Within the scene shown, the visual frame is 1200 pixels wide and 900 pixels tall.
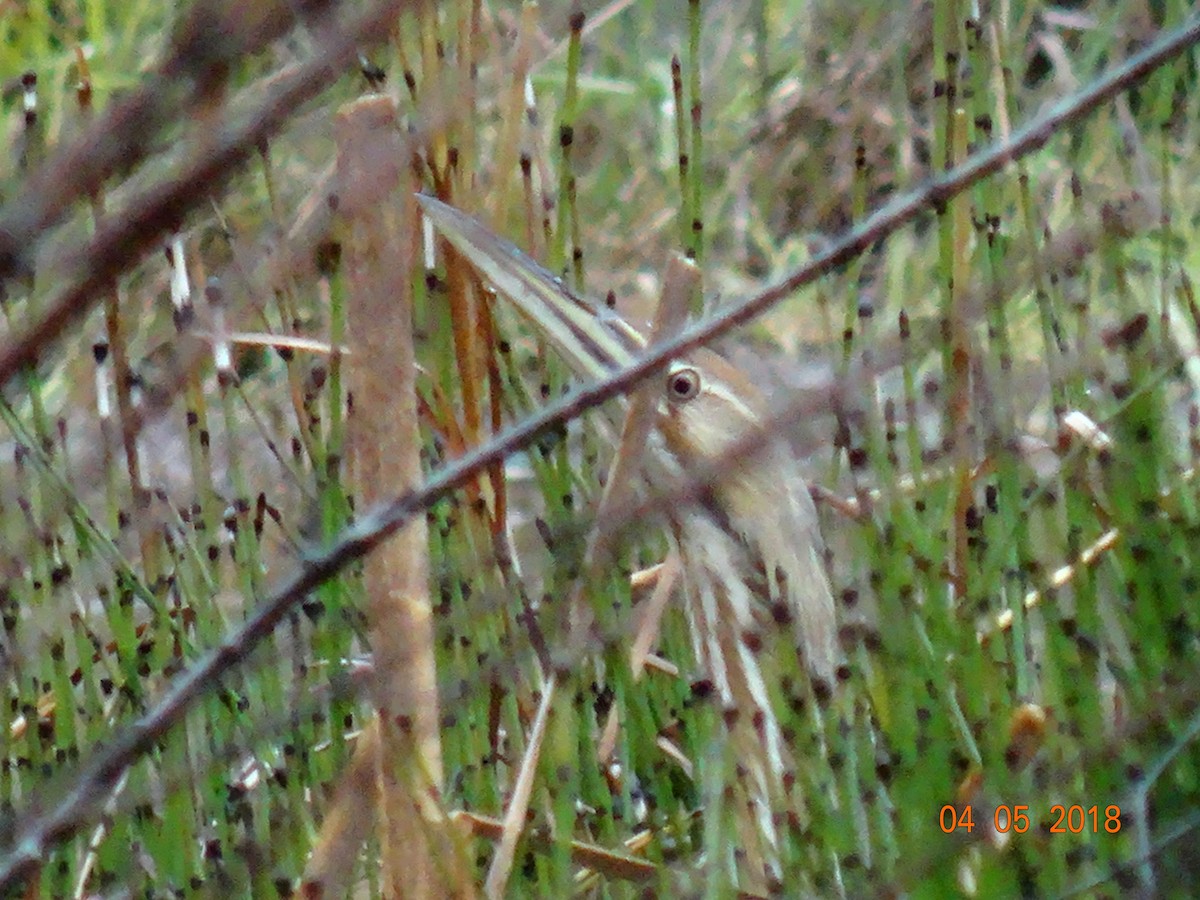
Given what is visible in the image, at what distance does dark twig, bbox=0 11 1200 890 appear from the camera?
1.86ft

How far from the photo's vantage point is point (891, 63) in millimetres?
3654

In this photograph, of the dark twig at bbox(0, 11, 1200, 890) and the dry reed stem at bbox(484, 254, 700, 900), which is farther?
the dry reed stem at bbox(484, 254, 700, 900)

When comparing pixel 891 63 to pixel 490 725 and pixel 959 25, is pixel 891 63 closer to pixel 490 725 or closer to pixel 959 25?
pixel 959 25

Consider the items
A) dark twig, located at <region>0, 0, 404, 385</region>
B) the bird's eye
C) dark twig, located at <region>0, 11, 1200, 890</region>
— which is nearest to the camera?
dark twig, located at <region>0, 0, 404, 385</region>

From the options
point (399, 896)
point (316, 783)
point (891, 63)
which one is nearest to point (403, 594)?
point (399, 896)

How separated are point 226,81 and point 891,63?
341cm

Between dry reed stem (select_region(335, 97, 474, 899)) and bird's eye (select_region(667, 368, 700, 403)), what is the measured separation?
42cm

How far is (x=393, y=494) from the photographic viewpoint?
1113mm

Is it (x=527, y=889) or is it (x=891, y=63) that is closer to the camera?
(x=527, y=889)

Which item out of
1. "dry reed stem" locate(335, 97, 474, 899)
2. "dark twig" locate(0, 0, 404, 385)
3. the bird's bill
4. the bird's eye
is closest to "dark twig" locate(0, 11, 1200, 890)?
"dark twig" locate(0, 0, 404, 385)

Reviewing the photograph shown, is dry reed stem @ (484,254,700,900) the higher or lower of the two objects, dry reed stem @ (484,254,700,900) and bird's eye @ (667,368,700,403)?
the lower

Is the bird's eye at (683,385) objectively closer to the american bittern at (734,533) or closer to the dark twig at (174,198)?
the american bittern at (734,533)
